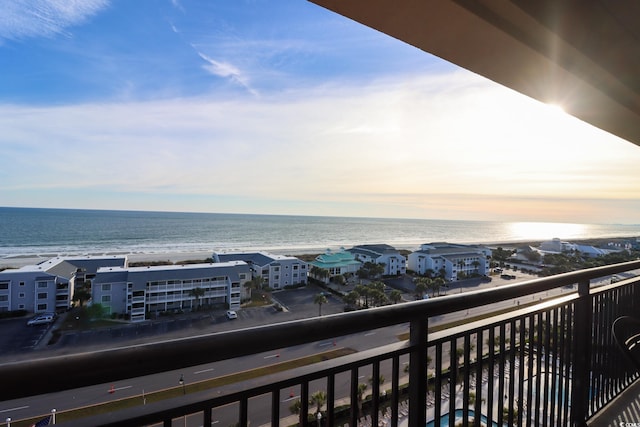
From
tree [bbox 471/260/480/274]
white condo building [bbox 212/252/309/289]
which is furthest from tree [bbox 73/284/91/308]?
tree [bbox 471/260/480/274]

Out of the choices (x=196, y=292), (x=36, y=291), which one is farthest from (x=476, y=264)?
(x=36, y=291)

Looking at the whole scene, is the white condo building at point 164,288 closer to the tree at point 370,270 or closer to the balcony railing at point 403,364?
the tree at point 370,270

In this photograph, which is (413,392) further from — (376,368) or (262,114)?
(262,114)

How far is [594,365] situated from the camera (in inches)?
74.1

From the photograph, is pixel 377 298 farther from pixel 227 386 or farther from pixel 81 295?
pixel 81 295

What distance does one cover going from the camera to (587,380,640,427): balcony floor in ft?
6.13

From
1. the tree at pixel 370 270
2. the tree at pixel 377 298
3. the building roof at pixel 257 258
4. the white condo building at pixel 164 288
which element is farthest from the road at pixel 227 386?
the building roof at pixel 257 258

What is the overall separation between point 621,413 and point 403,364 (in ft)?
6.67

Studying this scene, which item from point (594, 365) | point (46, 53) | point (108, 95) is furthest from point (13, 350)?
point (108, 95)

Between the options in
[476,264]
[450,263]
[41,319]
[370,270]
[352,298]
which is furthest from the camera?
[476,264]

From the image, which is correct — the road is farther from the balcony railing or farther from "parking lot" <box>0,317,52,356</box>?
"parking lot" <box>0,317,52,356</box>

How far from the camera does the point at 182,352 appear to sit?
1.88ft

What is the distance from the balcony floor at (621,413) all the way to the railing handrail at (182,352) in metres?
1.88

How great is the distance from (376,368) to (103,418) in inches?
25.6
